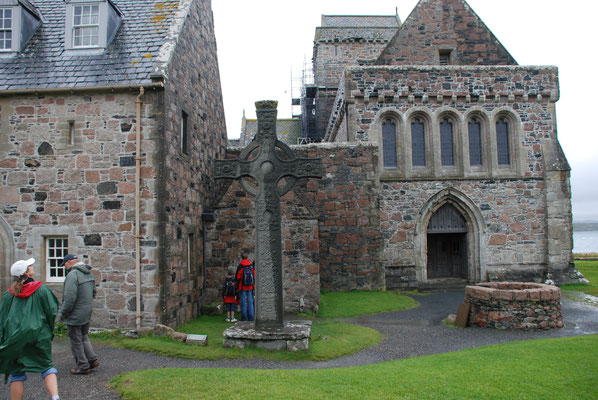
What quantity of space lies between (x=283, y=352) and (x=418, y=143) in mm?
12602

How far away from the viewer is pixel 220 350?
28.5 feet

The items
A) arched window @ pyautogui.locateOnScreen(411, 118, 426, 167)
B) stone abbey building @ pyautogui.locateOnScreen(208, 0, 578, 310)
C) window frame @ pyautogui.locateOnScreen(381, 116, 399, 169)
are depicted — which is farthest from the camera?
arched window @ pyautogui.locateOnScreen(411, 118, 426, 167)

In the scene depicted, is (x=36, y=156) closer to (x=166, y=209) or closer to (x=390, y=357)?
(x=166, y=209)

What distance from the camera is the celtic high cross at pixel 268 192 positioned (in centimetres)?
889

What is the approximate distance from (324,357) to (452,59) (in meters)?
16.0

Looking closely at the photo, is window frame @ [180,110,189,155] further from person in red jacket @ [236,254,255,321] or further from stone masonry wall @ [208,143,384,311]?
stone masonry wall @ [208,143,384,311]

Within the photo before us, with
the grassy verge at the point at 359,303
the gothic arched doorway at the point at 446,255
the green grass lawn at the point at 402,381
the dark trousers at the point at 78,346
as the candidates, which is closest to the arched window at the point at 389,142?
the gothic arched doorway at the point at 446,255

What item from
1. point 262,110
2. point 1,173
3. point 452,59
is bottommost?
point 1,173

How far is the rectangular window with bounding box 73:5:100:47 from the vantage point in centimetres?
1182

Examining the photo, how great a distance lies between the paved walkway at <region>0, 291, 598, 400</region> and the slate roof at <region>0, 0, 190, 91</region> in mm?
6141

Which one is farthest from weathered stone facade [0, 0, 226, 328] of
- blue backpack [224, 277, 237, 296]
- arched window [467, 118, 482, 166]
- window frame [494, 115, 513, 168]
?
window frame [494, 115, 513, 168]

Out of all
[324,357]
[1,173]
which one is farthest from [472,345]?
[1,173]

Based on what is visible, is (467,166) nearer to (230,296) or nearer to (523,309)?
(523,309)

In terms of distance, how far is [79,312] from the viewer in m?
7.36
